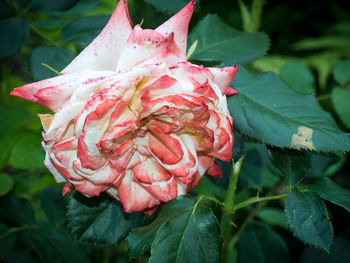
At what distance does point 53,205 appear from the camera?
93 cm

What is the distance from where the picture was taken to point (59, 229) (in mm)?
941

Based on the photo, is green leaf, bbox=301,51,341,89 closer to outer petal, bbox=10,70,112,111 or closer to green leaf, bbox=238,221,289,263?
green leaf, bbox=238,221,289,263

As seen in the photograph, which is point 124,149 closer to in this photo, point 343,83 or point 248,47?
point 248,47

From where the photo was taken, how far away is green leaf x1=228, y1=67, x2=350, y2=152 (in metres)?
0.57

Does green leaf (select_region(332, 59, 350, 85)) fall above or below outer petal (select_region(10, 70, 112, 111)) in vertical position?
below

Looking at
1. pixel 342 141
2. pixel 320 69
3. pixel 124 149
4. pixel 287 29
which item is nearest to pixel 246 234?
pixel 342 141

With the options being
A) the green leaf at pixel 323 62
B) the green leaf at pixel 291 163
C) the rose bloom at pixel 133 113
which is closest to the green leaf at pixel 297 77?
the green leaf at pixel 291 163

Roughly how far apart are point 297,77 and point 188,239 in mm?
713

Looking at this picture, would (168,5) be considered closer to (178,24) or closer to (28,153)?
(178,24)

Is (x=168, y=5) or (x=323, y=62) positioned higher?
(x=168, y=5)

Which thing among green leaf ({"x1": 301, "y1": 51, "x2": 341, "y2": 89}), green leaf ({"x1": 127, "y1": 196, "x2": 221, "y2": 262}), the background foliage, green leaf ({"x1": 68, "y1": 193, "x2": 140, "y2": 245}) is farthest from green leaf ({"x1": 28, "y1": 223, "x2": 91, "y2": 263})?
green leaf ({"x1": 301, "y1": 51, "x2": 341, "y2": 89})

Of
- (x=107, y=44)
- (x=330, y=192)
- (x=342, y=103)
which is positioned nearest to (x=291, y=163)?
(x=330, y=192)

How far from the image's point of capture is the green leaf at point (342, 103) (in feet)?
2.77

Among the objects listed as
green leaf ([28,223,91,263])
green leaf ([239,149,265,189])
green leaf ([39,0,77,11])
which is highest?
green leaf ([39,0,77,11])
